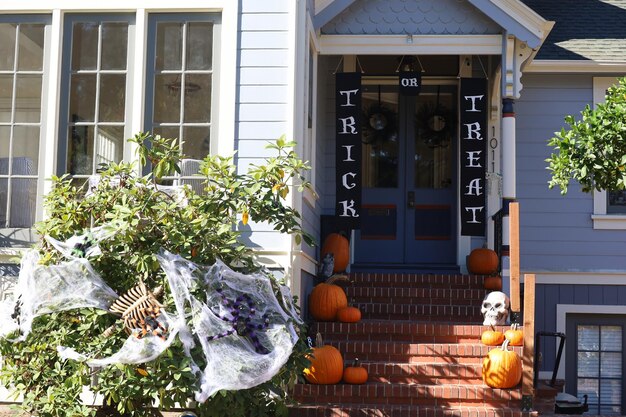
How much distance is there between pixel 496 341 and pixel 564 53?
4350mm

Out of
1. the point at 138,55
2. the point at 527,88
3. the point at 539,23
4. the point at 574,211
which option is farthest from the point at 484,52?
the point at 138,55

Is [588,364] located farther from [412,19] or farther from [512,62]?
[412,19]

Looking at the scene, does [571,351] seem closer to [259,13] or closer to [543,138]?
[543,138]

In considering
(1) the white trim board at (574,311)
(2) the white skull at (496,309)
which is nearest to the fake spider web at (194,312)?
(2) the white skull at (496,309)

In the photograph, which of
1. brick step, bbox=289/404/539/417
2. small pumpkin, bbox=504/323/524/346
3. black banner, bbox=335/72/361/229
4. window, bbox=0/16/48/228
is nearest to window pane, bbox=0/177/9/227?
window, bbox=0/16/48/228

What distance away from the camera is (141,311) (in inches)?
275

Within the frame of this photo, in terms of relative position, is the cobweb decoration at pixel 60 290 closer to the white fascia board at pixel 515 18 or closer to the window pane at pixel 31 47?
the window pane at pixel 31 47

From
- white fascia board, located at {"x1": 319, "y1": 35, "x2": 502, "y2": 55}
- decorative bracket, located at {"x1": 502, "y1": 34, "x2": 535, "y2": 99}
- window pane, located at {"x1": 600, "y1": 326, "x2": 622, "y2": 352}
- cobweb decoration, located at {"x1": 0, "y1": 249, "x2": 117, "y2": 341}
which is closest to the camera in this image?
cobweb decoration, located at {"x1": 0, "y1": 249, "x2": 117, "y2": 341}

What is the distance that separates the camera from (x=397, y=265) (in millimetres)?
11828

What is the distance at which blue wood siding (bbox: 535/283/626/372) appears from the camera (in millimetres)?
11516

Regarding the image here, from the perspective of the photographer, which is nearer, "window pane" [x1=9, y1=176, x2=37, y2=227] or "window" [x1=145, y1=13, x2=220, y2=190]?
"window" [x1=145, y1=13, x2=220, y2=190]

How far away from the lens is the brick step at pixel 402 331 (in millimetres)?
9445

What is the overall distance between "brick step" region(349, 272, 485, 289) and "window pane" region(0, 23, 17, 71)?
4.38 metres

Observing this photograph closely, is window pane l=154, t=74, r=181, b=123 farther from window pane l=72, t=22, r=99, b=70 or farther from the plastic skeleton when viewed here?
the plastic skeleton
